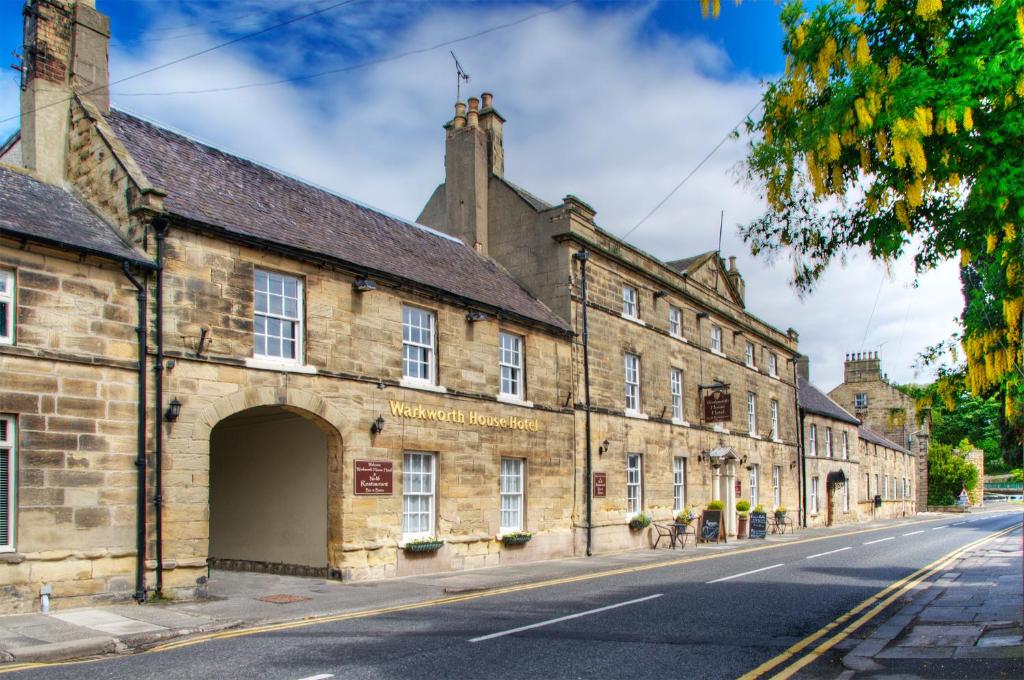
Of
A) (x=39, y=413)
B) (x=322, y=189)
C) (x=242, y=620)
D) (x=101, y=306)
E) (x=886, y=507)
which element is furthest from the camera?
(x=886, y=507)

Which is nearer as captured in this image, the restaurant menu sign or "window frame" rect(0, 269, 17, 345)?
"window frame" rect(0, 269, 17, 345)

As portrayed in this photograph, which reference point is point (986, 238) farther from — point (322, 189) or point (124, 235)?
point (322, 189)

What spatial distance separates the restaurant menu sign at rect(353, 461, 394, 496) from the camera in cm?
1645

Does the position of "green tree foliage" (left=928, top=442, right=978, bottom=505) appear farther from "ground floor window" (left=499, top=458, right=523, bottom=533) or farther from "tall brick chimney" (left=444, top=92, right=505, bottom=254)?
"ground floor window" (left=499, top=458, right=523, bottom=533)

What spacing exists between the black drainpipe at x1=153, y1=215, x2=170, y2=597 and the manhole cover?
159 cm

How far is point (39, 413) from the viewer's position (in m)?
12.0

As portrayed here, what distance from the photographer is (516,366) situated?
2164 cm

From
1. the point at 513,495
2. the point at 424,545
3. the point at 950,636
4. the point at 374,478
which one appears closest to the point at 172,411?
the point at 374,478

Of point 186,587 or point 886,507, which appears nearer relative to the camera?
point 186,587

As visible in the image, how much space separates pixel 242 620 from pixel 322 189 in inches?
486

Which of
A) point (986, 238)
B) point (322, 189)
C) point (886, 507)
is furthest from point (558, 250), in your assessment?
point (886, 507)

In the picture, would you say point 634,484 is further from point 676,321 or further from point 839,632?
point 839,632

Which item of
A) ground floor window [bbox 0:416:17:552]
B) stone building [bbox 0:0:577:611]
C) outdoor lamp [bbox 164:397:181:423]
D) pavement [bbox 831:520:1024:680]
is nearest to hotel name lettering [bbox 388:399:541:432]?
stone building [bbox 0:0:577:611]

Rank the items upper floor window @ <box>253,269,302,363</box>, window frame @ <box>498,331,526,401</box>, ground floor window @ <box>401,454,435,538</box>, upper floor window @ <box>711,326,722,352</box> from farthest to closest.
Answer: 1. upper floor window @ <box>711,326,722,352</box>
2. window frame @ <box>498,331,526,401</box>
3. ground floor window @ <box>401,454,435,538</box>
4. upper floor window @ <box>253,269,302,363</box>
